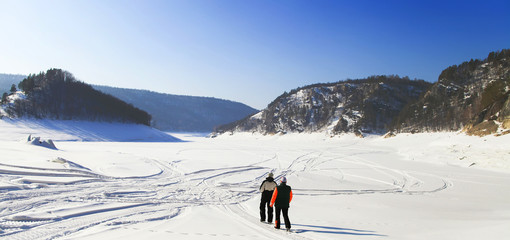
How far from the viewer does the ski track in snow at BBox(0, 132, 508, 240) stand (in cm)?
629

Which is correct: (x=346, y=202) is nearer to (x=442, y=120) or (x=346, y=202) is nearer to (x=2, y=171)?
(x=2, y=171)

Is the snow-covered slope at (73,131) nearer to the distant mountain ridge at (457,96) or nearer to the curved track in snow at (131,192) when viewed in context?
the curved track in snow at (131,192)

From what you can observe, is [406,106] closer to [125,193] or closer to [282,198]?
[282,198]

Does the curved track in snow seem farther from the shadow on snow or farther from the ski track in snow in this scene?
the shadow on snow

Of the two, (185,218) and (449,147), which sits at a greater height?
(449,147)

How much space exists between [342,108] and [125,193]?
9089 cm

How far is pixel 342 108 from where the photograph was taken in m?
94.1

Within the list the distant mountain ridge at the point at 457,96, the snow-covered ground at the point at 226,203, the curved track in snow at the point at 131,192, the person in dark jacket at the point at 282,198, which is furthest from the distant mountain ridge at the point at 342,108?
the person in dark jacket at the point at 282,198

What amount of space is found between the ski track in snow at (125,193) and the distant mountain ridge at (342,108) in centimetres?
6225

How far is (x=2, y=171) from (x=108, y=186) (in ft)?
15.2

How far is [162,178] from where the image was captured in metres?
13.8

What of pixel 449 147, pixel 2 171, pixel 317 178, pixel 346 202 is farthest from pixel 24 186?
pixel 449 147

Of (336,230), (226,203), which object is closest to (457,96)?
(226,203)

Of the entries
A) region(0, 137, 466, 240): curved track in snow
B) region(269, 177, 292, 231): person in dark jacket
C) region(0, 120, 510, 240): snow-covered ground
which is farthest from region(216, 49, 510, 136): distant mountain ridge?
region(269, 177, 292, 231): person in dark jacket
